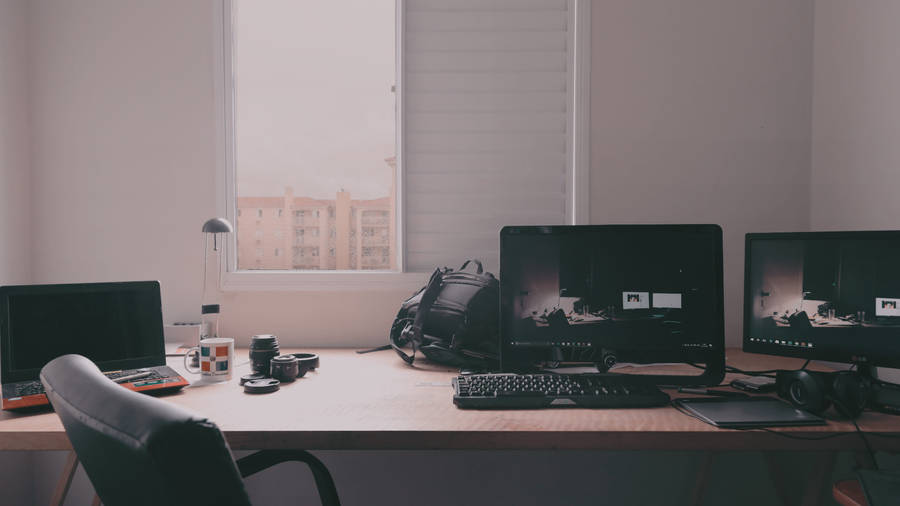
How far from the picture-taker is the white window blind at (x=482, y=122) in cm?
201

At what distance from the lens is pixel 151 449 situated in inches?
20.6

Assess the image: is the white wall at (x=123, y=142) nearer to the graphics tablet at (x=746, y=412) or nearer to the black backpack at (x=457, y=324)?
the black backpack at (x=457, y=324)

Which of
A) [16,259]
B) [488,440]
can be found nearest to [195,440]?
[488,440]

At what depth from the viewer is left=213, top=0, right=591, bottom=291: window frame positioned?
6.50 ft

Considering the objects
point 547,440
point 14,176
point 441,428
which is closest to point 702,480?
point 547,440

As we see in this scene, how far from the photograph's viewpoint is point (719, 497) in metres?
1.91

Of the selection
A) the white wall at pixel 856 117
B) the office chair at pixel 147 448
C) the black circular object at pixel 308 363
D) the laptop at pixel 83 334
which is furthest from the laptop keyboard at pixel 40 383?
the white wall at pixel 856 117

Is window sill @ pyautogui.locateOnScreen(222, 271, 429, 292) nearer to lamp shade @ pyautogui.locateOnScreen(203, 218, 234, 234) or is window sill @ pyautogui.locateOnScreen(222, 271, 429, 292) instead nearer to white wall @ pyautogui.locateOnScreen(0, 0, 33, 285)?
lamp shade @ pyautogui.locateOnScreen(203, 218, 234, 234)

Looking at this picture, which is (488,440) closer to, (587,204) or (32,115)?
(587,204)

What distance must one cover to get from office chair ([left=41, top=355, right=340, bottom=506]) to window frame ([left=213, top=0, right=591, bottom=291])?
1.36 meters

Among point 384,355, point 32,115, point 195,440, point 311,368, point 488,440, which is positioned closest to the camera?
point 195,440

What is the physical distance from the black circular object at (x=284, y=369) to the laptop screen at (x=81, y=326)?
325mm

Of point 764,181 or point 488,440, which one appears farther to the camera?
point 764,181

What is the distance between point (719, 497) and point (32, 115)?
307 cm
